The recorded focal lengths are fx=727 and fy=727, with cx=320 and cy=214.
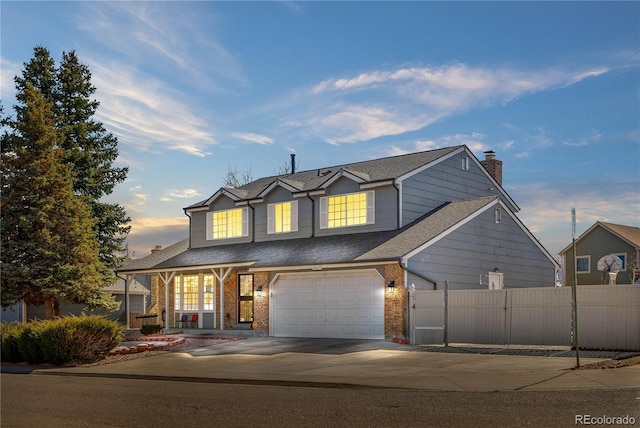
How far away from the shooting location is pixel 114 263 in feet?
127

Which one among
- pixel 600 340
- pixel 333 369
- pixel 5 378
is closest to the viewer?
pixel 333 369

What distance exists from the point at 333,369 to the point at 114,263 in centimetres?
2330

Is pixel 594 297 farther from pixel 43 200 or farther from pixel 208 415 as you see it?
pixel 43 200

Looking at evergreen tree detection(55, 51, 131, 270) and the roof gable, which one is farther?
the roof gable

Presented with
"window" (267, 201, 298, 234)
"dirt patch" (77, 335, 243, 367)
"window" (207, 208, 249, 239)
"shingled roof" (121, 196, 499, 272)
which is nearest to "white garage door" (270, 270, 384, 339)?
"shingled roof" (121, 196, 499, 272)

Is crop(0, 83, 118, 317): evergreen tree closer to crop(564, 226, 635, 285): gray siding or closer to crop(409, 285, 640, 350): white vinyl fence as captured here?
crop(409, 285, 640, 350): white vinyl fence

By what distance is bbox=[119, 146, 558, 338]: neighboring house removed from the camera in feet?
89.7

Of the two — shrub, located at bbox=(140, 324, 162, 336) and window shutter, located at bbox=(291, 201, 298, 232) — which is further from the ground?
window shutter, located at bbox=(291, 201, 298, 232)

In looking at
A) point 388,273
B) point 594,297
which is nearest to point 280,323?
point 388,273

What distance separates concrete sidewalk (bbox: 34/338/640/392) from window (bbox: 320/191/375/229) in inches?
293

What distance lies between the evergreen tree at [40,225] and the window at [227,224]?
7.01 m

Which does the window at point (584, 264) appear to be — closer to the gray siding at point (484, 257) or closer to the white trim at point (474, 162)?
the gray siding at point (484, 257)

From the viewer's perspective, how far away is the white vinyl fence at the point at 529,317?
68.1 ft

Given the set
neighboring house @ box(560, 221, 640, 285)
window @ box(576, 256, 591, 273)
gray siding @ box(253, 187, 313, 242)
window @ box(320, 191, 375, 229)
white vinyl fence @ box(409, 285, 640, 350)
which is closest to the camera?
white vinyl fence @ box(409, 285, 640, 350)
